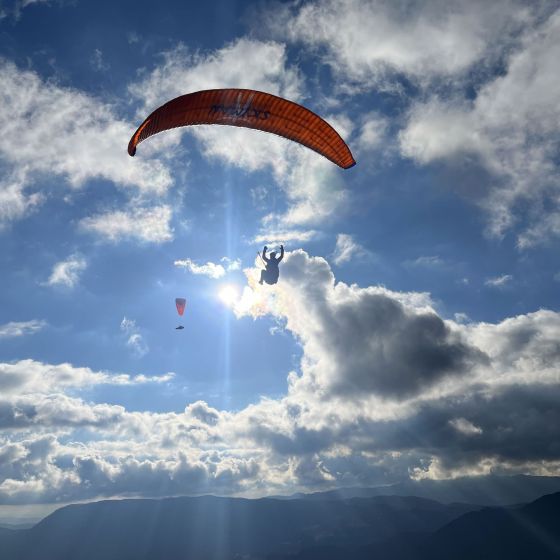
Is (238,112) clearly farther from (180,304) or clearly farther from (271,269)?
(180,304)

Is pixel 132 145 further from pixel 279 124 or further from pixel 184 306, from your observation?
pixel 184 306

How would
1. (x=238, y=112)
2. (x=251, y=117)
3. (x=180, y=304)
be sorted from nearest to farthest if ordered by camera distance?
(x=238, y=112) → (x=251, y=117) → (x=180, y=304)

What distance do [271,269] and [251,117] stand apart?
38.8 feet

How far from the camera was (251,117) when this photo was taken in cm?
3219

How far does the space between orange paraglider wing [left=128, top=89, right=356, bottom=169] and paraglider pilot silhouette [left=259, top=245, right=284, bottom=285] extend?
28.3ft

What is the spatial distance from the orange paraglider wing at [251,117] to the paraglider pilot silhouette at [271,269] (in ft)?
A: 28.3

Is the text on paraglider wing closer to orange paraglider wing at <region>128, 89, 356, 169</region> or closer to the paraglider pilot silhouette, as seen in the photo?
orange paraglider wing at <region>128, 89, 356, 169</region>

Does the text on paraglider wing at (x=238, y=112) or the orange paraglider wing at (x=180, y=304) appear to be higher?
the text on paraglider wing at (x=238, y=112)

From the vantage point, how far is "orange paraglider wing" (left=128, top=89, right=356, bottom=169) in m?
28.5

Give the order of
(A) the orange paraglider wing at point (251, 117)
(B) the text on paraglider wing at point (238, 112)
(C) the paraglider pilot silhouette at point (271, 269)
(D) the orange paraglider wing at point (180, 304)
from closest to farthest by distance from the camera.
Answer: (A) the orange paraglider wing at point (251, 117)
(B) the text on paraglider wing at point (238, 112)
(C) the paraglider pilot silhouette at point (271, 269)
(D) the orange paraglider wing at point (180, 304)

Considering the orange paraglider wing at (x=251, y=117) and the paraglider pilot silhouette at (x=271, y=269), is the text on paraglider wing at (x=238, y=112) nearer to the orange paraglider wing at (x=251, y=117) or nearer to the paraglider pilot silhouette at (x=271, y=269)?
the orange paraglider wing at (x=251, y=117)

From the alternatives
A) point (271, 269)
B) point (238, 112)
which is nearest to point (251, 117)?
point (238, 112)

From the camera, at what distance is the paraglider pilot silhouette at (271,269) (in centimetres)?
3650

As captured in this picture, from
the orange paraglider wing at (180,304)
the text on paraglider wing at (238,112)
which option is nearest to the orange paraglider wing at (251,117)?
the text on paraglider wing at (238,112)
